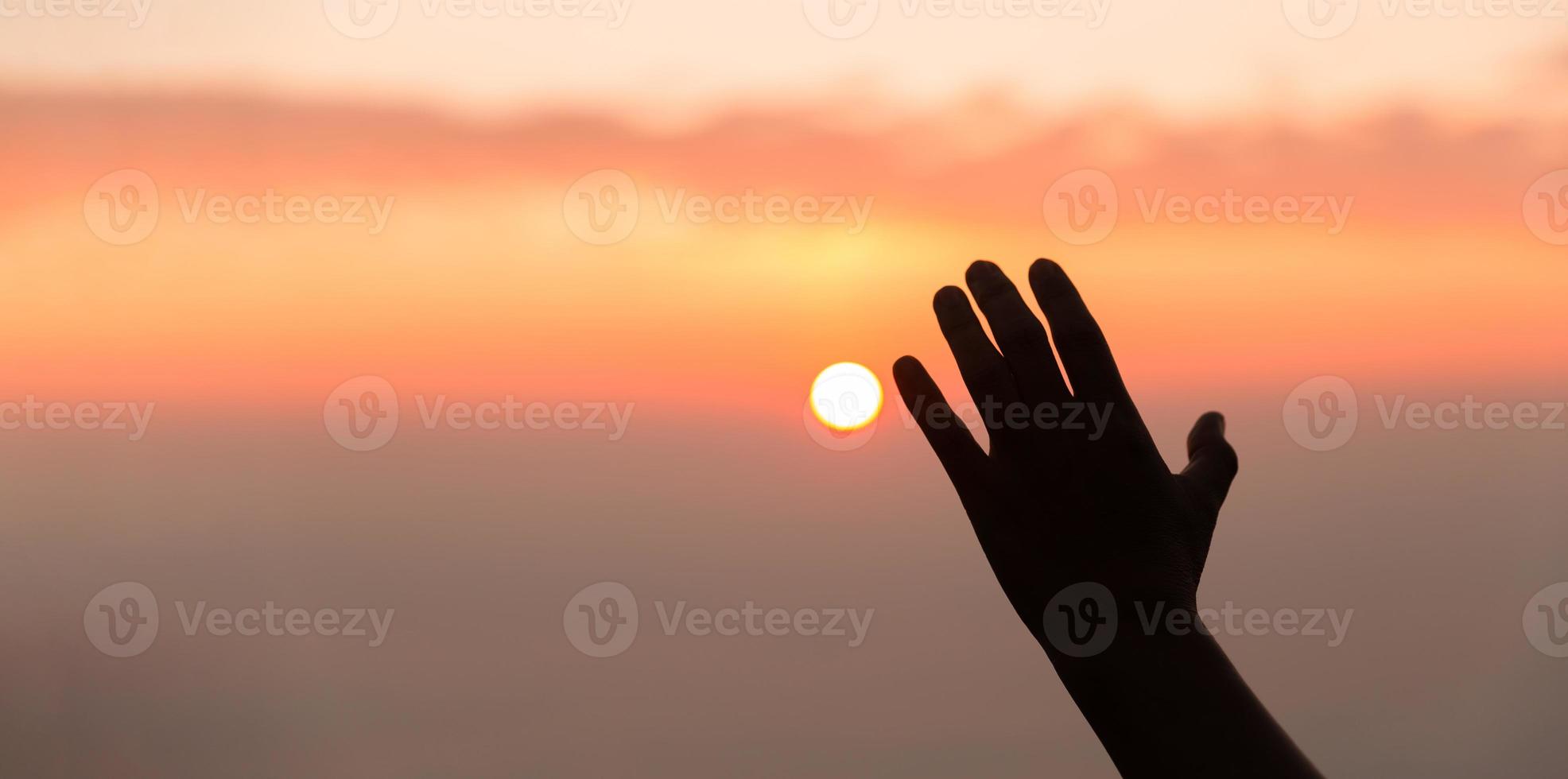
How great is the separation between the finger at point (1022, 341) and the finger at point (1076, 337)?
0.07 ft

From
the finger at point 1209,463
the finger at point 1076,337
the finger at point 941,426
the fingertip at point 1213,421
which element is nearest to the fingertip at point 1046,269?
the finger at point 1076,337

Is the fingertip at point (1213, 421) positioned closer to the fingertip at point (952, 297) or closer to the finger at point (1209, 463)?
the finger at point (1209, 463)

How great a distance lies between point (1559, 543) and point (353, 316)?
47.2 feet

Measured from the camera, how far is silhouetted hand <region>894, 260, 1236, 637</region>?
0.86 metres

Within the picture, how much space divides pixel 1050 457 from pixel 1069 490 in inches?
1.4

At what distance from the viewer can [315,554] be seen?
49.7ft

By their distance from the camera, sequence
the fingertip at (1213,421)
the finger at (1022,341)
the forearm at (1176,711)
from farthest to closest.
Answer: the fingertip at (1213,421), the finger at (1022,341), the forearm at (1176,711)

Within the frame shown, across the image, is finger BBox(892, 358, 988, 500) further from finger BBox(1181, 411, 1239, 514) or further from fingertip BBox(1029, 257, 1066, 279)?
finger BBox(1181, 411, 1239, 514)

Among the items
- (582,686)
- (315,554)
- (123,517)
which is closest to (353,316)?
Result: (123,517)

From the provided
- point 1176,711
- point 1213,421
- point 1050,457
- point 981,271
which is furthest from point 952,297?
point 1213,421

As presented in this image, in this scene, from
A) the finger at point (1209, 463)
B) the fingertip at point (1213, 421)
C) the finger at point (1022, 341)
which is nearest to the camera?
the finger at point (1022, 341)

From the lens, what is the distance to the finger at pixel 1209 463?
1.02 m

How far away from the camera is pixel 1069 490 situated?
894mm

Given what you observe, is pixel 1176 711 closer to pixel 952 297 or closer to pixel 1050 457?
pixel 1050 457
